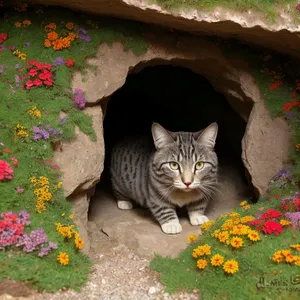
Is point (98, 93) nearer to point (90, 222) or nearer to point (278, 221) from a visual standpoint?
point (90, 222)

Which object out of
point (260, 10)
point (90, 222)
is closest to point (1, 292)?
point (90, 222)

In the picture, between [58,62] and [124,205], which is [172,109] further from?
[58,62]

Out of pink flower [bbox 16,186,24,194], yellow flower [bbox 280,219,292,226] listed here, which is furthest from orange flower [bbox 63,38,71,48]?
yellow flower [bbox 280,219,292,226]

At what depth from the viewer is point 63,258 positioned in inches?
121

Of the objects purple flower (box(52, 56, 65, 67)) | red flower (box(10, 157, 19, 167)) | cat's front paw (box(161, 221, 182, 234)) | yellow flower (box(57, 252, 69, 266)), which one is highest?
purple flower (box(52, 56, 65, 67))

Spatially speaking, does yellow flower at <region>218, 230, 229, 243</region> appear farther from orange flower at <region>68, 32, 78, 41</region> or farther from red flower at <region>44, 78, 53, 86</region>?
orange flower at <region>68, 32, 78, 41</region>

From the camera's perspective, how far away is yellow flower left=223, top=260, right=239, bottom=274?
2.98 metres

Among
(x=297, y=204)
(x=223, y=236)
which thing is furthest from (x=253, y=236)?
(x=297, y=204)

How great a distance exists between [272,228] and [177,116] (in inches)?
156

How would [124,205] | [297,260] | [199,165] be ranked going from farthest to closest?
[124,205]
[199,165]
[297,260]

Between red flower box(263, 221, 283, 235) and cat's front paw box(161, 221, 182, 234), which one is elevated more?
red flower box(263, 221, 283, 235)

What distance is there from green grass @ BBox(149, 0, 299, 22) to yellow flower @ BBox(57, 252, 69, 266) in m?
2.39

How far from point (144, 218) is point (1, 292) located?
252 cm

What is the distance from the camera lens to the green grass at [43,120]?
9.73 feet
